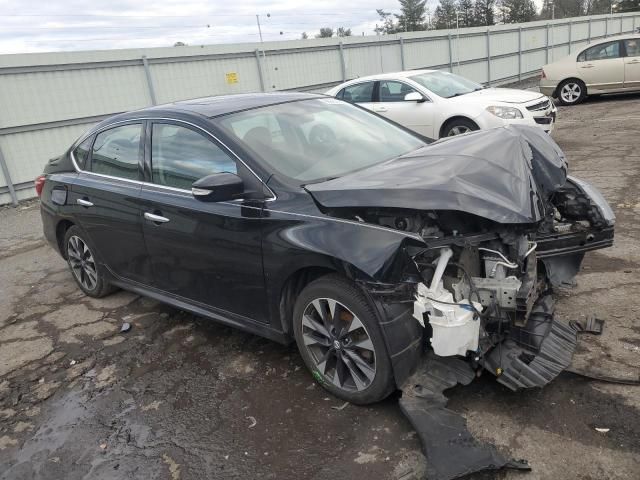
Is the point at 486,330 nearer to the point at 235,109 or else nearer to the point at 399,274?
the point at 399,274

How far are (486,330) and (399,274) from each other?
23.0 inches

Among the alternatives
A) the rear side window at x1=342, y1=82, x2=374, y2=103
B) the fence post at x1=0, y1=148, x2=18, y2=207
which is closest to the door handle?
the rear side window at x1=342, y1=82, x2=374, y2=103

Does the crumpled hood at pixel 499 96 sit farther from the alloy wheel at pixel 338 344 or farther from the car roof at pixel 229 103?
the alloy wheel at pixel 338 344

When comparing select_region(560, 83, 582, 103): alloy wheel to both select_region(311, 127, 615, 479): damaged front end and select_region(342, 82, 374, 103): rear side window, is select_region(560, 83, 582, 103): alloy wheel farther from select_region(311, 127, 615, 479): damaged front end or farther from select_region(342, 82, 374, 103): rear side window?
select_region(311, 127, 615, 479): damaged front end

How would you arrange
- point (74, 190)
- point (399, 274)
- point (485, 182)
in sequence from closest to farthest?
point (399, 274), point (485, 182), point (74, 190)

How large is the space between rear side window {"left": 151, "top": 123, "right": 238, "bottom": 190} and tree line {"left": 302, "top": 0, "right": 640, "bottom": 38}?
201 ft

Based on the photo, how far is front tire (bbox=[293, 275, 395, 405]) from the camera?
2826 mm

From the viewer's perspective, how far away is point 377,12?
6662 cm

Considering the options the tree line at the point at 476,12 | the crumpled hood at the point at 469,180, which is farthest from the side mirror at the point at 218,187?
the tree line at the point at 476,12

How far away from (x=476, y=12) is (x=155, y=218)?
69740 millimetres

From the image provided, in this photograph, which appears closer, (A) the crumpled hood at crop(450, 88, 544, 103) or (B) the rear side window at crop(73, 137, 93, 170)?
(B) the rear side window at crop(73, 137, 93, 170)

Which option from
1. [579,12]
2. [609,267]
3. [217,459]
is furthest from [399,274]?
[579,12]

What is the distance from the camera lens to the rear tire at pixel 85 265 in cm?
477

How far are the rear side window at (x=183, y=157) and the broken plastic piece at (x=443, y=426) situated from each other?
1693 mm
